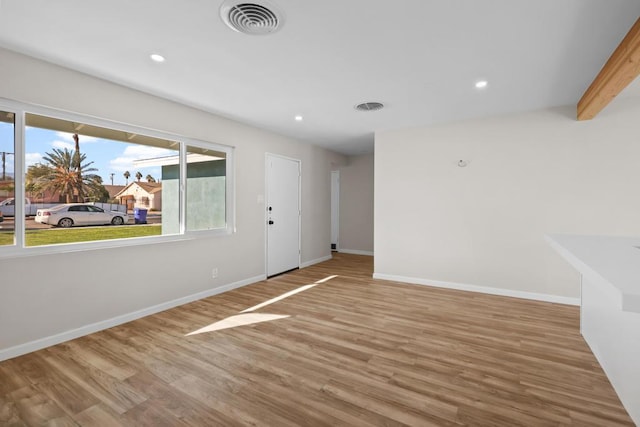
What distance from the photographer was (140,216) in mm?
3398

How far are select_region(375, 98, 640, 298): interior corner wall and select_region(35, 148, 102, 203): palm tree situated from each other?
391cm

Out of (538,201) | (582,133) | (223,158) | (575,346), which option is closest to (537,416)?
(575,346)

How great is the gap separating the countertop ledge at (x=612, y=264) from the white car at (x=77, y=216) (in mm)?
Result: 3853

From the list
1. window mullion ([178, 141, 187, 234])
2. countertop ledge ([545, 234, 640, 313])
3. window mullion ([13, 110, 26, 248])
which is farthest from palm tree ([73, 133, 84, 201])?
countertop ledge ([545, 234, 640, 313])

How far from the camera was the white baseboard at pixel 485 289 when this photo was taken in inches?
147

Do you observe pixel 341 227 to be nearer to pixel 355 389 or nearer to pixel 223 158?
pixel 223 158

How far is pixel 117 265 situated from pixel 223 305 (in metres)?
1.25

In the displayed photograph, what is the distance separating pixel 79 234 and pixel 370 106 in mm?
3489

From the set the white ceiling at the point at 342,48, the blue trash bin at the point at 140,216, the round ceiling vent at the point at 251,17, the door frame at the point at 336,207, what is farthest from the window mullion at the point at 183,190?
the door frame at the point at 336,207

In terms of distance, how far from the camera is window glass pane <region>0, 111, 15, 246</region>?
2420 mm

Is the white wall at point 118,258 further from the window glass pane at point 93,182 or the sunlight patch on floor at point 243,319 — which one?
the sunlight patch on floor at point 243,319

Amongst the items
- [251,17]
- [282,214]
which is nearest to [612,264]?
[251,17]

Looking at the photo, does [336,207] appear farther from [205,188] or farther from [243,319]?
[243,319]

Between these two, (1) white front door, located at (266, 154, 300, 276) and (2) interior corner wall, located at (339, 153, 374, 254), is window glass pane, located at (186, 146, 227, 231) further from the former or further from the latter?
(2) interior corner wall, located at (339, 153, 374, 254)
